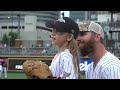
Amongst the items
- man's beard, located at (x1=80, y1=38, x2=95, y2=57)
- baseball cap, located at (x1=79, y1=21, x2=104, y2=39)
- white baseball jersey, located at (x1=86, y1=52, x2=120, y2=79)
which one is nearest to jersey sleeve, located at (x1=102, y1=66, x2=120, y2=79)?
white baseball jersey, located at (x1=86, y1=52, x2=120, y2=79)

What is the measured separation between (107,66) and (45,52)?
464 inches

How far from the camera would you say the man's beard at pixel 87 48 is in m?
1.30

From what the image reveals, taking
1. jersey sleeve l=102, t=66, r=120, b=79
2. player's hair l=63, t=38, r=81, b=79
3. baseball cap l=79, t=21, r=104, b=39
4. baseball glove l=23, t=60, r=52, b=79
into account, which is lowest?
jersey sleeve l=102, t=66, r=120, b=79

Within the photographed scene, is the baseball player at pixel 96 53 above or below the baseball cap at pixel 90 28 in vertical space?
below

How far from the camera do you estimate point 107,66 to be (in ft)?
4.45

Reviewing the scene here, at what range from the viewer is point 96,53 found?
1.47 metres

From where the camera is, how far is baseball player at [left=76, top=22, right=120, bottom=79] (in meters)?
1.30

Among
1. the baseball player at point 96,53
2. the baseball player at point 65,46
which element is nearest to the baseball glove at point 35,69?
the baseball player at point 65,46

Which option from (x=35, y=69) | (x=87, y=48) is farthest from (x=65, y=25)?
(x=35, y=69)

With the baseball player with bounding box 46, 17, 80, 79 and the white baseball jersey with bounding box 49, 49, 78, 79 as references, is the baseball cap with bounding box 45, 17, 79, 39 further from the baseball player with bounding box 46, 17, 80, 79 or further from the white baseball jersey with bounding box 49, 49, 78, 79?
the white baseball jersey with bounding box 49, 49, 78, 79

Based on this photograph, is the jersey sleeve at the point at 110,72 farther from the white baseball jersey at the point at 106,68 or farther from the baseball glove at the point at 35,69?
the baseball glove at the point at 35,69
